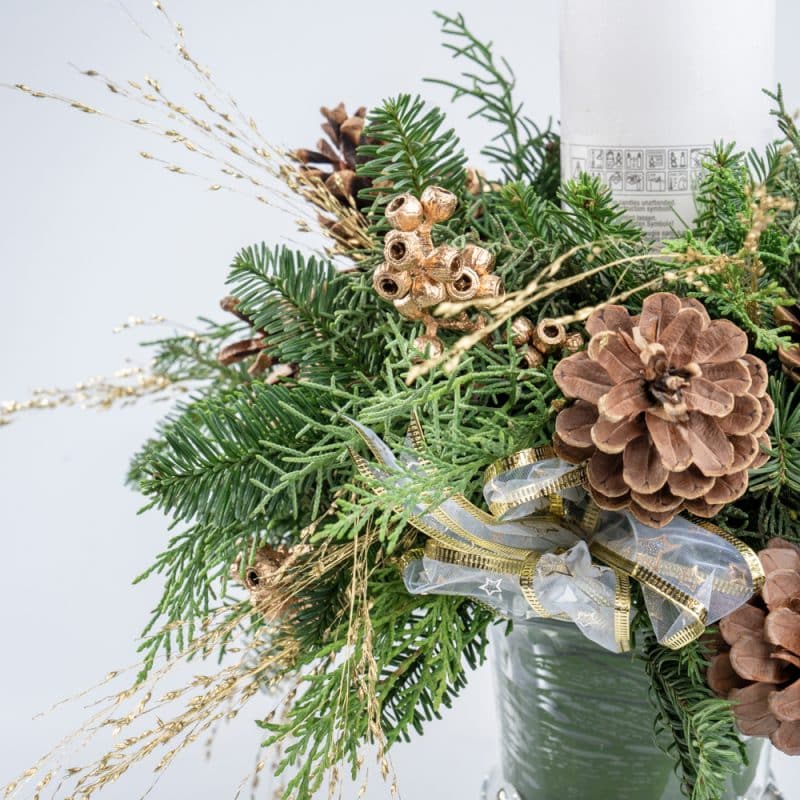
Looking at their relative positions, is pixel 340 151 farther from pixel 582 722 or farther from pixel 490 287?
pixel 582 722

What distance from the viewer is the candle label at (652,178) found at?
0.51m

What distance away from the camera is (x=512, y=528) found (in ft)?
1.63

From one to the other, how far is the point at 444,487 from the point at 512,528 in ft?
0.22

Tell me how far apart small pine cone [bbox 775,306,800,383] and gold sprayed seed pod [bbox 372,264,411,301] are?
0.56 ft

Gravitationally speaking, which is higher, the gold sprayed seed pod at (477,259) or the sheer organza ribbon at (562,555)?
the gold sprayed seed pod at (477,259)

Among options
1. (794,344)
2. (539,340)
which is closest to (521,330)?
(539,340)

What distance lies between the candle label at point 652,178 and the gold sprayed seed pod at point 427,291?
0.10m

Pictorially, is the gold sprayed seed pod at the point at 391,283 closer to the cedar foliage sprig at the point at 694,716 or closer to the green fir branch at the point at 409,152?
Result: the green fir branch at the point at 409,152

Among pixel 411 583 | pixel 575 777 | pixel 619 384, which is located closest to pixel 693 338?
pixel 619 384

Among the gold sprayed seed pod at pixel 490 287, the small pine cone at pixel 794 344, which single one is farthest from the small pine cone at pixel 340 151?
the small pine cone at pixel 794 344

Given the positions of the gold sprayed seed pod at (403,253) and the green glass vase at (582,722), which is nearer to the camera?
the gold sprayed seed pod at (403,253)

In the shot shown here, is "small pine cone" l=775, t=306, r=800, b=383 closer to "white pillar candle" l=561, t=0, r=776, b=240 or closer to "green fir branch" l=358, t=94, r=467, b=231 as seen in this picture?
"white pillar candle" l=561, t=0, r=776, b=240

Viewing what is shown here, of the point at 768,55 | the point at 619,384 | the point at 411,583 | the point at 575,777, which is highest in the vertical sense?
the point at 768,55

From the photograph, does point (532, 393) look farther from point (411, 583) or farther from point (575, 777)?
point (575, 777)
